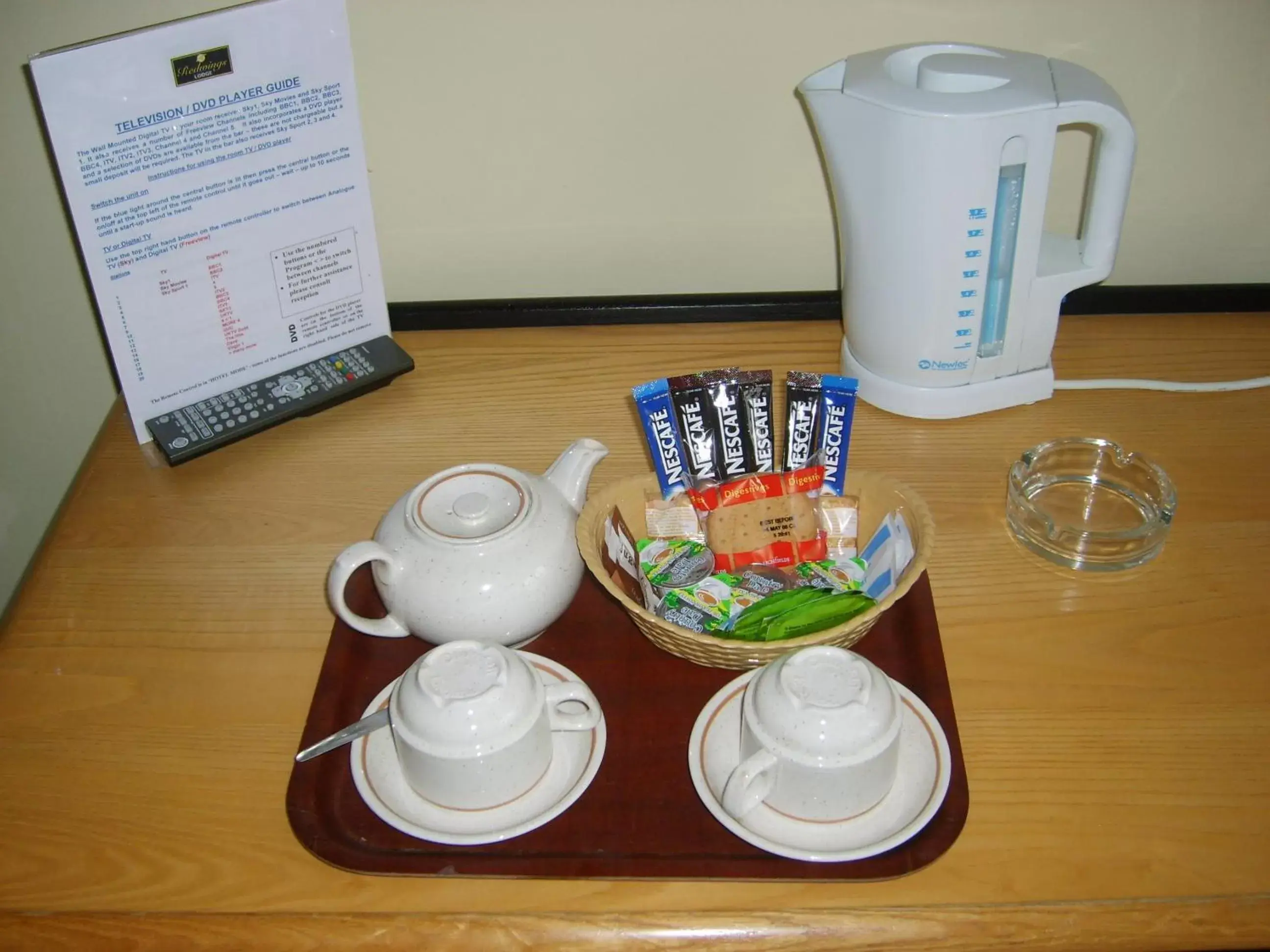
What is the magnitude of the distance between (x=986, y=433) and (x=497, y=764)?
0.55 m

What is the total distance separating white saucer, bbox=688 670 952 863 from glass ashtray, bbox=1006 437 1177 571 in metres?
0.20

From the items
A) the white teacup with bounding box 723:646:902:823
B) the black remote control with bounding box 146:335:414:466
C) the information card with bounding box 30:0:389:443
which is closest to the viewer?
the white teacup with bounding box 723:646:902:823

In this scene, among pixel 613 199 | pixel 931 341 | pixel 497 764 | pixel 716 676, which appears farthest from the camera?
pixel 613 199

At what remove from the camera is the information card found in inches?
34.0

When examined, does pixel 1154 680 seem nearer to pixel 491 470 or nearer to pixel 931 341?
pixel 931 341

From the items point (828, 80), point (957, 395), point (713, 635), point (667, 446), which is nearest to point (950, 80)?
point (828, 80)

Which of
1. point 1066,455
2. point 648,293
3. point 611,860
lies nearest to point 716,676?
point 611,860

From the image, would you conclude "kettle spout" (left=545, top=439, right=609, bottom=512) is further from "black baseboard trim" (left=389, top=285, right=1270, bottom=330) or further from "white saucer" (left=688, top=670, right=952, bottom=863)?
"black baseboard trim" (left=389, top=285, right=1270, bottom=330)

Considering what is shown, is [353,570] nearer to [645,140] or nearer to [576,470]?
[576,470]

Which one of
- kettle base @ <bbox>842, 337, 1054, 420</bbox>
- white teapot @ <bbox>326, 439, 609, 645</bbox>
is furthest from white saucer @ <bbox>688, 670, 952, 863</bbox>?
kettle base @ <bbox>842, 337, 1054, 420</bbox>

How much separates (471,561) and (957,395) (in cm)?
48

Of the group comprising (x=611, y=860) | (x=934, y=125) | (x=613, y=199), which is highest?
(x=934, y=125)

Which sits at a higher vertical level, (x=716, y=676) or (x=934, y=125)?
(x=934, y=125)

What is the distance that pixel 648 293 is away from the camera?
1.18m
